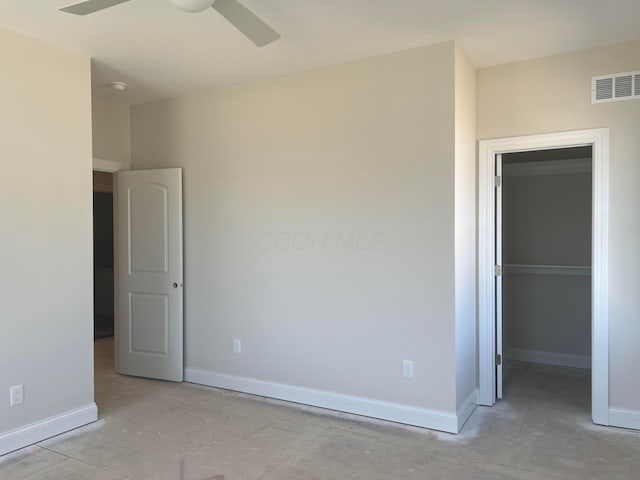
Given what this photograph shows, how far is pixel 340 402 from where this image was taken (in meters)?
Result: 3.62

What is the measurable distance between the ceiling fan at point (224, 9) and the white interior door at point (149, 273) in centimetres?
211

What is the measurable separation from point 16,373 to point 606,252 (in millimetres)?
4012

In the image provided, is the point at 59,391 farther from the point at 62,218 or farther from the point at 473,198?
the point at 473,198

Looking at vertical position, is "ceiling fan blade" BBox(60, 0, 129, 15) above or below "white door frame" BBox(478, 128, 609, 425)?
above

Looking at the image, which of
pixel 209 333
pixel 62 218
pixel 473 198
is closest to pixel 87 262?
pixel 62 218

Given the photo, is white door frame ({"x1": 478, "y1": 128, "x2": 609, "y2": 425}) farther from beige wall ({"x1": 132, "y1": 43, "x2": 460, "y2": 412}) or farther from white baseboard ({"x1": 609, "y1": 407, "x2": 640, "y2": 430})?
beige wall ({"x1": 132, "y1": 43, "x2": 460, "y2": 412})

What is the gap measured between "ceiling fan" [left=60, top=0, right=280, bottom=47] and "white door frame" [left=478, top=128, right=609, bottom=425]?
2.04 m

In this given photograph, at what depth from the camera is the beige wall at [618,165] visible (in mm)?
3223

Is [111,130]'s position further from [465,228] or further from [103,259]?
[103,259]

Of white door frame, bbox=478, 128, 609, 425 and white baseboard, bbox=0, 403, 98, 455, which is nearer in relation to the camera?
white baseboard, bbox=0, 403, 98, 455

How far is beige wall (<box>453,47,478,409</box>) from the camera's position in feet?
10.8

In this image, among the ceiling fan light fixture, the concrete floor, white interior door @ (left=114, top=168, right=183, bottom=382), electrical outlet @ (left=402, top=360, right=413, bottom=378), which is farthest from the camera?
white interior door @ (left=114, top=168, right=183, bottom=382)

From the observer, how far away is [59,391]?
3.27 m

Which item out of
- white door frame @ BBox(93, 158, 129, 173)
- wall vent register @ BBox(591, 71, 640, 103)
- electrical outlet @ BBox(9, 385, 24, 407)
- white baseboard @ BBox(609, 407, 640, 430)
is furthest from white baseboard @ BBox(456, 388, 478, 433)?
white door frame @ BBox(93, 158, 129, 173)
